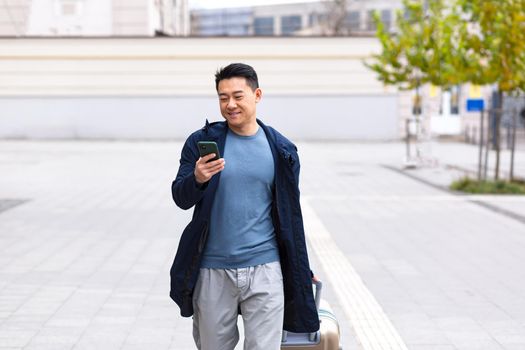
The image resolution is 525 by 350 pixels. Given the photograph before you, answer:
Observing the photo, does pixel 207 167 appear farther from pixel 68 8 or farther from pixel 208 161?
pixel 68 8

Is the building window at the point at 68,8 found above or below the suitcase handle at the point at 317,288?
above

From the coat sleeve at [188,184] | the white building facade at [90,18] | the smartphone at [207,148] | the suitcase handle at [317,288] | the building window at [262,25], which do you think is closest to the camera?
the smartphone at [207,148]

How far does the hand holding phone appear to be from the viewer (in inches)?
136

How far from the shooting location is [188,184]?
3.63 meters

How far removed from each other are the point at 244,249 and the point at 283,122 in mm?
35279

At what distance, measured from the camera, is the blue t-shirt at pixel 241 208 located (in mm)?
3711

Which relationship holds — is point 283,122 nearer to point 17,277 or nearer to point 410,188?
point 410,188

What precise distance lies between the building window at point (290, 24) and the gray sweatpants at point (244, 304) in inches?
4213

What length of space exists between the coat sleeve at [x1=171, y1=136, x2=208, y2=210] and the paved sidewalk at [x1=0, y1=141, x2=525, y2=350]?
2.45 m

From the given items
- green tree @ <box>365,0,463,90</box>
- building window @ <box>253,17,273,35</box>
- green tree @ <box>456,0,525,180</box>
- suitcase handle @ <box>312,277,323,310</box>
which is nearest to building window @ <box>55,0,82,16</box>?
green tree @ <box>365,0,463,90</box>

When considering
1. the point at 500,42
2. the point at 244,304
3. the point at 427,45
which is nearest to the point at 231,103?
the point at 244,304

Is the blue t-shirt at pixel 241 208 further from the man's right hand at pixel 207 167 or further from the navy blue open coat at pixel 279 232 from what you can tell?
the man's right hand at pixel 207 167

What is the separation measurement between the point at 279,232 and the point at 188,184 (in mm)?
437

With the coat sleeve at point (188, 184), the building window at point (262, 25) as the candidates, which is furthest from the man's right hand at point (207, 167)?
the building window at point (262, 25)
